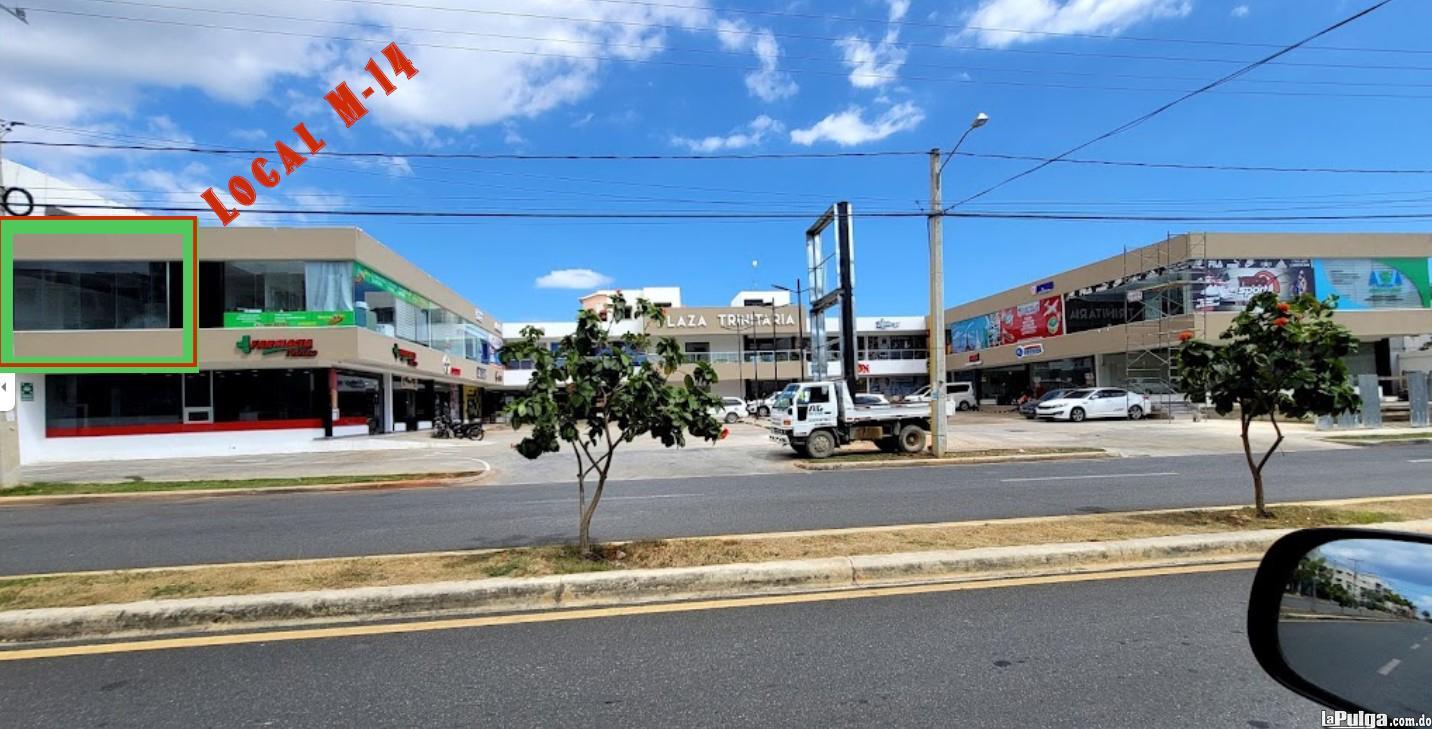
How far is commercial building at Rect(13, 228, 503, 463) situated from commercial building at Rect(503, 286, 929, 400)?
29.0 metres

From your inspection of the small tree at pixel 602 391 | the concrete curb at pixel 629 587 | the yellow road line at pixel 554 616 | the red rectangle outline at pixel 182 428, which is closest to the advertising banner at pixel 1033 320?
the red rectangle outline at pixel 182 428

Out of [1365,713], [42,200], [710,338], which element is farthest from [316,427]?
[710,338]

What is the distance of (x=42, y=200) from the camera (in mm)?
29844

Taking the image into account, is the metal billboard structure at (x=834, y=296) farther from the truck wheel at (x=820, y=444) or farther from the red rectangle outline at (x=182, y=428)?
the red rectangle outline at (x=182, y=428)

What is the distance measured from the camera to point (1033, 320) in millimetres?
47781

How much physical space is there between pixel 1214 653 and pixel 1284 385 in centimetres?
463

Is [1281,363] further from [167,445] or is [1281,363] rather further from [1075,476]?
[167,445]

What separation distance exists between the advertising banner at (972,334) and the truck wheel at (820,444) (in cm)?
3674

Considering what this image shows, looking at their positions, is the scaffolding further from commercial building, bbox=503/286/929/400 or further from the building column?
the building column

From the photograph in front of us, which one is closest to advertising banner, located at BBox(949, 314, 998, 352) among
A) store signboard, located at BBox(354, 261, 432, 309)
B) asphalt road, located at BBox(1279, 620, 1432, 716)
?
store signboard, located at BBox(354, 261, 432, 309)

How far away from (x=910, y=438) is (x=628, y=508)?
11241 millimetres

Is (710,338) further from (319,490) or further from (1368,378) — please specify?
(319,490)

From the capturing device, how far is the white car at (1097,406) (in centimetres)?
3528

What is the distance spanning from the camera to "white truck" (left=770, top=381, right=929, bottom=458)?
2042cm
